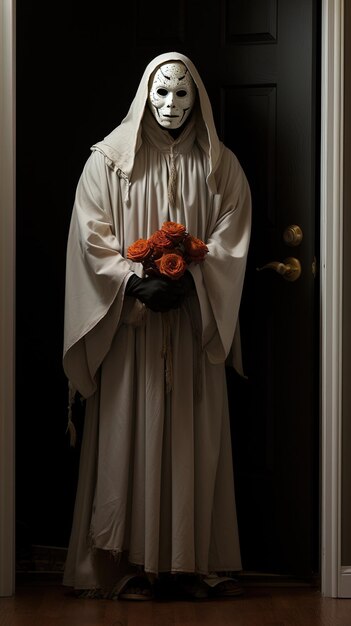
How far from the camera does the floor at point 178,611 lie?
295 centimetres

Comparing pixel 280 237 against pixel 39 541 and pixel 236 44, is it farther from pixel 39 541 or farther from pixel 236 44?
pixel 39 541

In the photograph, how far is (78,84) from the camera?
3777 millimetres

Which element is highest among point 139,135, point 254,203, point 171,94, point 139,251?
point 171,94

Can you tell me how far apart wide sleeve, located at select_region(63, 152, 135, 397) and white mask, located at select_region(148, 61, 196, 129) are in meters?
0.24

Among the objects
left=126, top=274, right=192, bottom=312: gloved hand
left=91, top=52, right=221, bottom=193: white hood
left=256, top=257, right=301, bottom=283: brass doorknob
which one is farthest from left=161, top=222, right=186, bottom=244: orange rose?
left=256, top=257, right=301, bottom=283: brass doorknob

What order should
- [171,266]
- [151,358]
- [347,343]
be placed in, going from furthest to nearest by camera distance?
1. [347,343]
2. [151,358]
3. [171,266]

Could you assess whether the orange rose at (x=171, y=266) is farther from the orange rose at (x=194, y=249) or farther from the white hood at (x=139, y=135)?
the white hood at (x=139, y=135)

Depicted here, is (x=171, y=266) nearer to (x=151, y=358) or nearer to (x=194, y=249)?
(x=194, y=249)

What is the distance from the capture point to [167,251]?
308cm

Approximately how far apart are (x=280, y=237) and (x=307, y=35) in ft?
2.21

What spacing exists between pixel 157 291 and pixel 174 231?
0.62 feet

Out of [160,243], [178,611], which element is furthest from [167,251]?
[178,611]

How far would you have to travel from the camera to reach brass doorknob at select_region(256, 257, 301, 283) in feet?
11.3

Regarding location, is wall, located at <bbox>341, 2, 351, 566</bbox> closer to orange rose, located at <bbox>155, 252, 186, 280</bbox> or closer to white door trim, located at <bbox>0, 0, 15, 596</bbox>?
orange rose, located at <bbox>155, 252, 186, 280</bbox>
